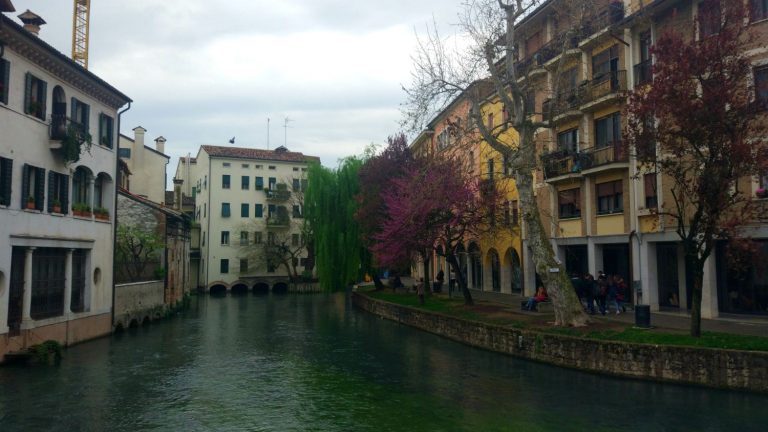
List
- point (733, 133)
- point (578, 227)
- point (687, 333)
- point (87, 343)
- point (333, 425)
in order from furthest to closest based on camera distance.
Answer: point (578, 227) → point (87, 343) → point (687, 333) → point (733, 133) → point (333, 425)

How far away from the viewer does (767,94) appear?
19.1m

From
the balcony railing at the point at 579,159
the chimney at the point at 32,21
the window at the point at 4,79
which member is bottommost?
the balcony railing at the point at 579,159

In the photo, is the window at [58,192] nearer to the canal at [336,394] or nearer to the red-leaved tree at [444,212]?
the canal at [336,394]

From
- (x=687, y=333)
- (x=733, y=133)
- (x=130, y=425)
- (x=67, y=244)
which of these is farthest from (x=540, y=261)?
(x=67, y=244)

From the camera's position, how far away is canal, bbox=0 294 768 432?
41.1ft

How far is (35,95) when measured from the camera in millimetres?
20328

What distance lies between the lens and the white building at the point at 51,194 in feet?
60.6

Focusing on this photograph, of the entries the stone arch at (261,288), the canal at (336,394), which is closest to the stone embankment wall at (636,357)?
the canal at (336,394)

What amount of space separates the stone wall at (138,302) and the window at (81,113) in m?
7.89

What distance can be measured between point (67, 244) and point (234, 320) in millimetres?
13956

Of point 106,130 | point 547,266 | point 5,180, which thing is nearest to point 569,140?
point 547,266

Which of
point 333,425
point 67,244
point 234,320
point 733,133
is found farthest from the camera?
point 234,320

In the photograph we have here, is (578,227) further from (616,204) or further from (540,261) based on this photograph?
(540,261)

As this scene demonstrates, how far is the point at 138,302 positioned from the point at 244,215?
34819 millimetres
